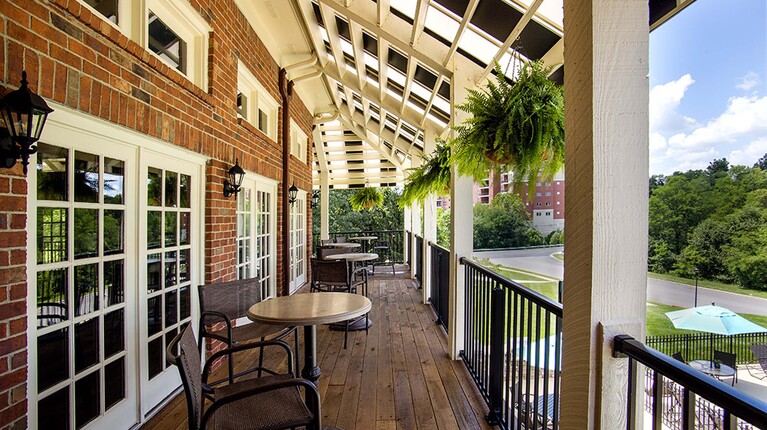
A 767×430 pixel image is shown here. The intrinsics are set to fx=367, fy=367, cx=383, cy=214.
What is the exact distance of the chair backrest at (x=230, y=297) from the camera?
2537mm

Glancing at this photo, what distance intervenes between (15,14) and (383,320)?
4079mm

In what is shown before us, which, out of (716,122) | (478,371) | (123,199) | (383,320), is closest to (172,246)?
(123,199)

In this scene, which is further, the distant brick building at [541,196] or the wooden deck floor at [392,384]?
the wooden deck floor at [392,384]

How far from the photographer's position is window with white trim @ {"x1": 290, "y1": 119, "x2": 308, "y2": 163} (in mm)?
6002

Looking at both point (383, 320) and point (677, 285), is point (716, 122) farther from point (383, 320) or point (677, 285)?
point (383, 320)

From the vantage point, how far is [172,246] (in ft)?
8.61

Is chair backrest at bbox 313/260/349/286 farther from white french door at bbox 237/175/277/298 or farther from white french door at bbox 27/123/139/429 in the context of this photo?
white french door at bbox 27/123/139/429

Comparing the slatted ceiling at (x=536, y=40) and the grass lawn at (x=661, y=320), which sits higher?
the slatted ceiling at (x=536, y=40)

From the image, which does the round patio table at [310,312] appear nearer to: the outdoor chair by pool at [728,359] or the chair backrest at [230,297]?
the chair backrest at [230,297]

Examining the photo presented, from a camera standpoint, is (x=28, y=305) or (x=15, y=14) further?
(x=28, y=305)

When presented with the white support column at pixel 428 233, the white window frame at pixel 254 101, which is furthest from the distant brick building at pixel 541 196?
the white support column at pixel 428 233

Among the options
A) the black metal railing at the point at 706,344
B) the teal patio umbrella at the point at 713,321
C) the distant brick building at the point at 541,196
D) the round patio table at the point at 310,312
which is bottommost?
the round patio table at the point at 310,312

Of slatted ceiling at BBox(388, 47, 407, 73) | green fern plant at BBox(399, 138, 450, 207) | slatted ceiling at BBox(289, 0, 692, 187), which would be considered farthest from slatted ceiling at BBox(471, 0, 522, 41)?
slatted ceiling at BBox(388, 47, 407, 73)

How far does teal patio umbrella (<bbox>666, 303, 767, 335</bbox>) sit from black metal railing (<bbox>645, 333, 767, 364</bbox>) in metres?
0.04
